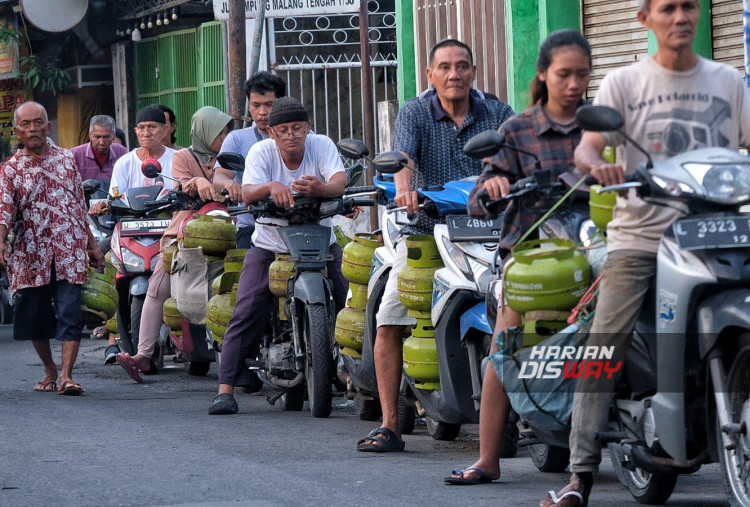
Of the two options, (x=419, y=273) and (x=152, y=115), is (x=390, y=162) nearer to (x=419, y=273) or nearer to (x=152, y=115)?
(x=419, y=273)

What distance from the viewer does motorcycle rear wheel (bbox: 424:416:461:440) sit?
27.4 ft

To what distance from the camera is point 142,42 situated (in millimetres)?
25125

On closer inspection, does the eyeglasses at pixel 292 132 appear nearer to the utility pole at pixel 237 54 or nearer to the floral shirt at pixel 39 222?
the floral shirt at pixel 39 222

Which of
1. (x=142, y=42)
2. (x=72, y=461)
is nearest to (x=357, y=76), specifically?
(x=142, y=42)

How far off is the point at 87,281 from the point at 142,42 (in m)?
14.2

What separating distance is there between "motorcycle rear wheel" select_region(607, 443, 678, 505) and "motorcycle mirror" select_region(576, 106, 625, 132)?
4.31ft

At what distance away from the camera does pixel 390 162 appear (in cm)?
713

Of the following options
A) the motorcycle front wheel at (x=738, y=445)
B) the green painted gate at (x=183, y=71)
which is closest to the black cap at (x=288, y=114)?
the motorcycle front wheel at (x=738, y=445)

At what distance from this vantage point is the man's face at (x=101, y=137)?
47.7 ft

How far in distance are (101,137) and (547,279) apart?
934cm

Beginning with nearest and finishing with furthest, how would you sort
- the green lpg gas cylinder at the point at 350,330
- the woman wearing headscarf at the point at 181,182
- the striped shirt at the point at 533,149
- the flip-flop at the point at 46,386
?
the striped shirt at the point at 533,149
the green lpg gas cylinder at the point at 350,330
the flip-flop at the point at 46,386
the woman wearing headscarf at the point at 181,182

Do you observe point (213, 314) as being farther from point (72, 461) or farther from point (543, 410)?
point (543, 410)

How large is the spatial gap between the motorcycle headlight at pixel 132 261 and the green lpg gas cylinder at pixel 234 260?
167 cm

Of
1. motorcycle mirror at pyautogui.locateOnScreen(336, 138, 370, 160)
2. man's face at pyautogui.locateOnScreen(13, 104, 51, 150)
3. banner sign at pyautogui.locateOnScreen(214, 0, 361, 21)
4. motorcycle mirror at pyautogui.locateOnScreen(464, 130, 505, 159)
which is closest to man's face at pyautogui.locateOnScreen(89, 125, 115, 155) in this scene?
banner sign at pyautogui.locateOnScreen(214, 0, 361, 21)
